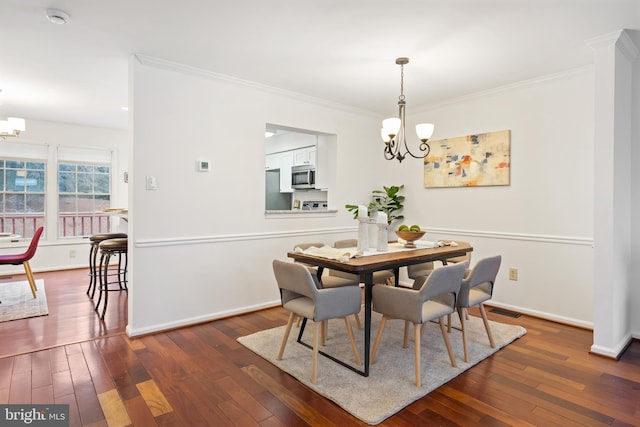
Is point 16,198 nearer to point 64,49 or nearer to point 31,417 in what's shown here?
point 64,49

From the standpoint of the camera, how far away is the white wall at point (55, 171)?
566cm

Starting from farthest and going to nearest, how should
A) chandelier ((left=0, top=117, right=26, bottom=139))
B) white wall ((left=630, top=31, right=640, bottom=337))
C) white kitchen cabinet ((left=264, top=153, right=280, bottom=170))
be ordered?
white kitchen cabinet ((left=264, top=153, right=280, bottom=170))
chandelier ((left=0, top=117, right=26, bottom=139))
white wall ((left=630, top=31, right=640, bottom=337))

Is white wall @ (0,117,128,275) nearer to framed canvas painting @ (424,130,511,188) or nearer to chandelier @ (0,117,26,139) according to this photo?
chandelier @ (0,117,26,139)

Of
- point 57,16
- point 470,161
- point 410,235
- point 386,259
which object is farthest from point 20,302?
point 470,161

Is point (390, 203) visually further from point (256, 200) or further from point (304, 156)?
point (256, 200)

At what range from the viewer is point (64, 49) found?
9.60 feet

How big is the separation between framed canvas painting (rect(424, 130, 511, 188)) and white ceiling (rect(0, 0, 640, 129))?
1.87 ft

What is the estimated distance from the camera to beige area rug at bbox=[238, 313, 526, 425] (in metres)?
2.10

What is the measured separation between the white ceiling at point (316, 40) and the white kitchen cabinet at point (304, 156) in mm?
1541

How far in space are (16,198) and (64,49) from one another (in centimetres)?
400

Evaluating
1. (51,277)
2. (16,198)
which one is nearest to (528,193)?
(51,277)

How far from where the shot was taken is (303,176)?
17.9 ft

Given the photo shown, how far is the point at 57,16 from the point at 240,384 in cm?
270

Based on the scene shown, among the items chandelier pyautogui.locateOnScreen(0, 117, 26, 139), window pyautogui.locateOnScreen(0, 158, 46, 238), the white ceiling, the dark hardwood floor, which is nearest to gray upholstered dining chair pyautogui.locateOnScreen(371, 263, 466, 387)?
the dark hardwood floor
